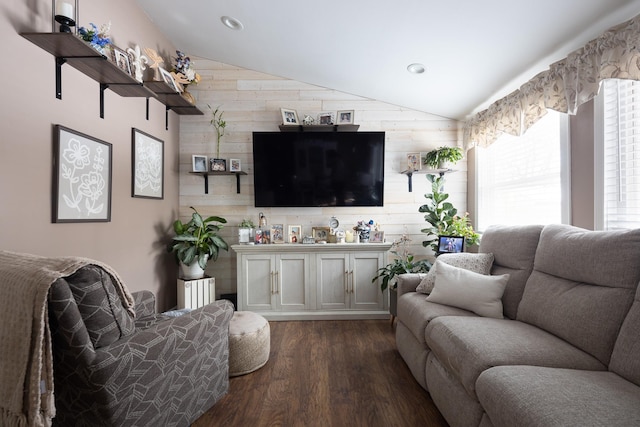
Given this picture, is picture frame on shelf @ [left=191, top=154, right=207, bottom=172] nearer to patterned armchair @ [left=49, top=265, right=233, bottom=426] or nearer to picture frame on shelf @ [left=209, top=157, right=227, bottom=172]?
picture frame on shelf @ [left=209, top=157, right=227, bottom=172]

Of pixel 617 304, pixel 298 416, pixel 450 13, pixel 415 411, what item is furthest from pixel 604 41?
pixel 298 416

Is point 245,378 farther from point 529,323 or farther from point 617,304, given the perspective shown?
point 617,304

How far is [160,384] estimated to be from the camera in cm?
139

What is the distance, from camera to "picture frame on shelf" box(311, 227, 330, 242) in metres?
3.57

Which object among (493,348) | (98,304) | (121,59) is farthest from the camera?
(121,59)

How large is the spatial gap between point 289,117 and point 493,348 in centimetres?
297

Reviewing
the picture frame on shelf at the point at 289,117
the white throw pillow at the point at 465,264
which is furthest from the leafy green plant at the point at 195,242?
the white throw pillow at the point at 465,264

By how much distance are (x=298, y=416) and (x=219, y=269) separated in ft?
7.45

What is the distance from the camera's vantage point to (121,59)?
2.27 m

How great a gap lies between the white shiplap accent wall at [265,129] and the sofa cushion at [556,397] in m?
2.54

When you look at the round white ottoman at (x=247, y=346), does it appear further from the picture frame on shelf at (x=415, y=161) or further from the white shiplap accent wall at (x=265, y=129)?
the picture frame on shelf at (x=415, y=161)

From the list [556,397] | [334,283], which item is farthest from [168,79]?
[556,397]

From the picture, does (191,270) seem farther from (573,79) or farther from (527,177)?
(573,79)

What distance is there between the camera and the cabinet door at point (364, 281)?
10.9 feet
